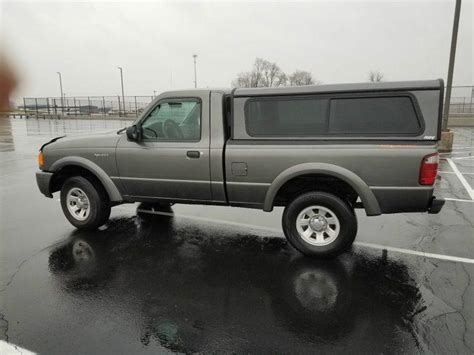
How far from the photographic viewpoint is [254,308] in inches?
131

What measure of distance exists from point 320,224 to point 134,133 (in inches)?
104

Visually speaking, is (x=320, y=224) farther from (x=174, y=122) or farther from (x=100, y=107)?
(x=100, y=107)

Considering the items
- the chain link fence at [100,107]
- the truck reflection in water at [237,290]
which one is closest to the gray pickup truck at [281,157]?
the truck reflection in water at [237,290]

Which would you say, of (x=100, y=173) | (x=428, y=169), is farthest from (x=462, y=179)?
(x=100, y=173)

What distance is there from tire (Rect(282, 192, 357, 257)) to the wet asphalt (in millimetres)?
180

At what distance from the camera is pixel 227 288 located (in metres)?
3.69

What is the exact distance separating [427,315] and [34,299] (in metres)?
3.62

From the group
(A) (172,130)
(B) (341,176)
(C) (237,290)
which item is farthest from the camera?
(A) (172,130)

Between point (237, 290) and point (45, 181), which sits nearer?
point (237, 290)

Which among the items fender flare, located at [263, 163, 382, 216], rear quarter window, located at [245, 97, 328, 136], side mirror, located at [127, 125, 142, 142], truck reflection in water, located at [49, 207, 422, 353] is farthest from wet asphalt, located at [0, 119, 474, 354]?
rear quarter window, located at [245, 97, 328, 136]

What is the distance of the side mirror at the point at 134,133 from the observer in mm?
4773

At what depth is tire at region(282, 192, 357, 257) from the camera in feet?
13.9

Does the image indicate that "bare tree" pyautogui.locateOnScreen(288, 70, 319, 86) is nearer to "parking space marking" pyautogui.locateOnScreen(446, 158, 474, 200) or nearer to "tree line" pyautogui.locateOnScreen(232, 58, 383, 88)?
"tree line" pyautogui.locateOnScreen(232, 58, 383, 88)

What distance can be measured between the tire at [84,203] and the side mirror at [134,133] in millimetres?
1010
